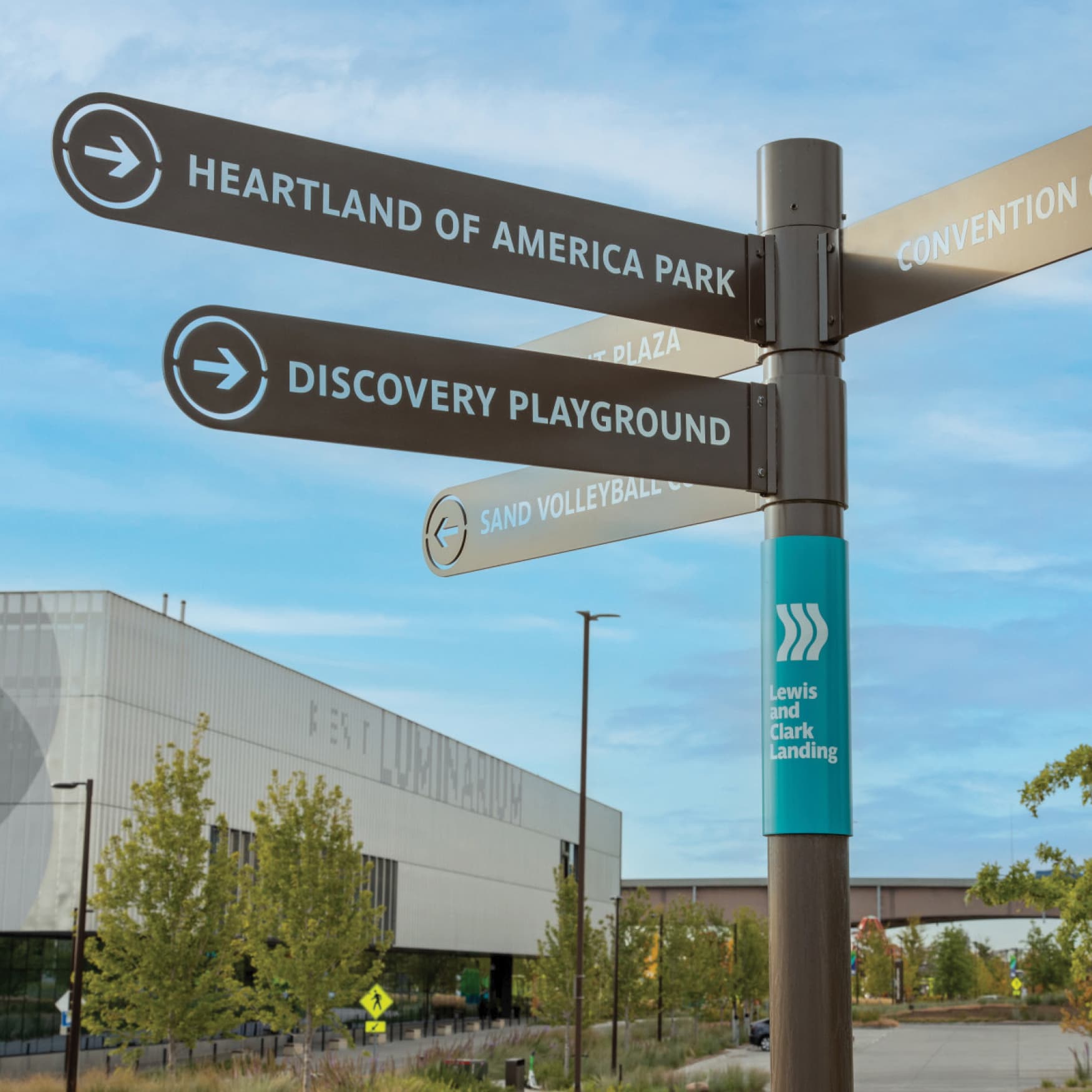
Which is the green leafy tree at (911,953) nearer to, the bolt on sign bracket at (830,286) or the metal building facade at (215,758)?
the metal building facade at (215,758)

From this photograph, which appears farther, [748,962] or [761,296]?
[748,962]

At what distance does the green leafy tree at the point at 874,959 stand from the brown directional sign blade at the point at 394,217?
98.5 metres

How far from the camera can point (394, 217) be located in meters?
3.84

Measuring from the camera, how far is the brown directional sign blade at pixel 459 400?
352 centimetres

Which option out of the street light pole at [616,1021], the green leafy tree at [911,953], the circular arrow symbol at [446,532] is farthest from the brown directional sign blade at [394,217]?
the green leafy tree at [911,953]

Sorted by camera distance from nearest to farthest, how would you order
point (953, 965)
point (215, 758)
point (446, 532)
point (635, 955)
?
point (446, 532) → point (215, 758) → point (635, 955) → point (953, 965)

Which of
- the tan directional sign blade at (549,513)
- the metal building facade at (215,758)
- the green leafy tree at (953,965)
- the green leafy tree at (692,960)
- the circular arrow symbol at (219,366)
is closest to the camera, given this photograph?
the circular arrow symbol at (219,366)

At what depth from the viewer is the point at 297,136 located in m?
3.76

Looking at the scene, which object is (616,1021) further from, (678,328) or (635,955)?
(678,328)

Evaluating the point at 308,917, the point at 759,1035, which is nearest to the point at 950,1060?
the point at 759,1035

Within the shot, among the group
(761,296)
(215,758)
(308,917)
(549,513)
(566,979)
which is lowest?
(566,979)

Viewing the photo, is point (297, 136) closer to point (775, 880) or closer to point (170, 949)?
point (775, 880)

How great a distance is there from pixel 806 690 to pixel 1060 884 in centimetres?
1836

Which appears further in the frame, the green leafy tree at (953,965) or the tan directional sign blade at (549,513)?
the green leafy tree at (953,965)
